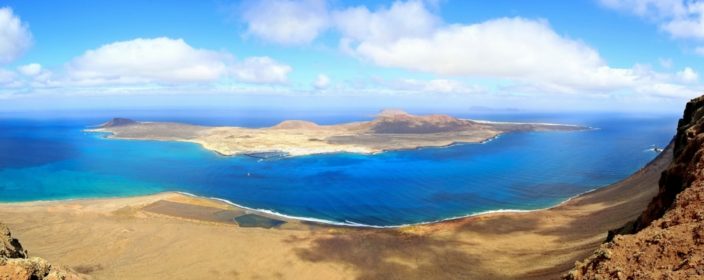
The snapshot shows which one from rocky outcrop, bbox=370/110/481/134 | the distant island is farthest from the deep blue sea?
rocky outcrop, bbox=370/110/481/134

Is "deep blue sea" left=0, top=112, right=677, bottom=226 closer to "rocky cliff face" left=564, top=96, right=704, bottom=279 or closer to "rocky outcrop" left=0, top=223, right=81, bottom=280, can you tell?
"rocky cliff face" left=564, top=96, right=704, bottom=279

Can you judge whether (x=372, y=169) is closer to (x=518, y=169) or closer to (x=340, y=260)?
(x=518, y=169)

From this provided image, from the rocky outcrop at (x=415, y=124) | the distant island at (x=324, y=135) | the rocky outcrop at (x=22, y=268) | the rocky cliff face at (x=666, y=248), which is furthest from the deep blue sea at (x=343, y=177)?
the rocky outcrop at (x=415, y=124)

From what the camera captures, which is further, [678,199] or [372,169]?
[372,169]

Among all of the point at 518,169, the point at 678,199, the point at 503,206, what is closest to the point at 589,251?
the point at 678,199

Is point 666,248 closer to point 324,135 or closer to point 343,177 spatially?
point 343,177
